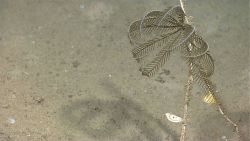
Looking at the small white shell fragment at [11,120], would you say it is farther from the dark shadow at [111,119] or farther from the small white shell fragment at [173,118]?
the small white shell fragment at [173,118]

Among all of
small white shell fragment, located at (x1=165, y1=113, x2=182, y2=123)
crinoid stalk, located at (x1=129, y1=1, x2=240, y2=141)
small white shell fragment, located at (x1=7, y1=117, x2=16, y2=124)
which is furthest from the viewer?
small white shell fragment, located at (x1=165, y1=113, x2=182, y2=123)

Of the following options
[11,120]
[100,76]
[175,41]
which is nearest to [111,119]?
[100,76]

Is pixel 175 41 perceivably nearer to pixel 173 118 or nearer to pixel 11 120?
pixel 173 118

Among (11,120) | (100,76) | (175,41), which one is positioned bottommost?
(11,120)

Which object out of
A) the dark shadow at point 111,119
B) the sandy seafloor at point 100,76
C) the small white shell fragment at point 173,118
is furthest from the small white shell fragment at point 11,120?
the small white shell fragment at point 173,118

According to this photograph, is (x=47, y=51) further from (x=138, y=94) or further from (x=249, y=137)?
(x=249, y=137)

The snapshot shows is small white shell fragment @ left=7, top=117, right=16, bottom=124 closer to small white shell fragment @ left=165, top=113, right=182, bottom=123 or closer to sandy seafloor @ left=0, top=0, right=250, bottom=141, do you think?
sandy seafloor @ left=0, top=0, right=250, bottom=141

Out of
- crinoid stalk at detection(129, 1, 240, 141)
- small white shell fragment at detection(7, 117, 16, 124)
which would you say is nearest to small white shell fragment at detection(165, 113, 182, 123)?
crinoid stalk at detection(129, 1, 240, 141)
